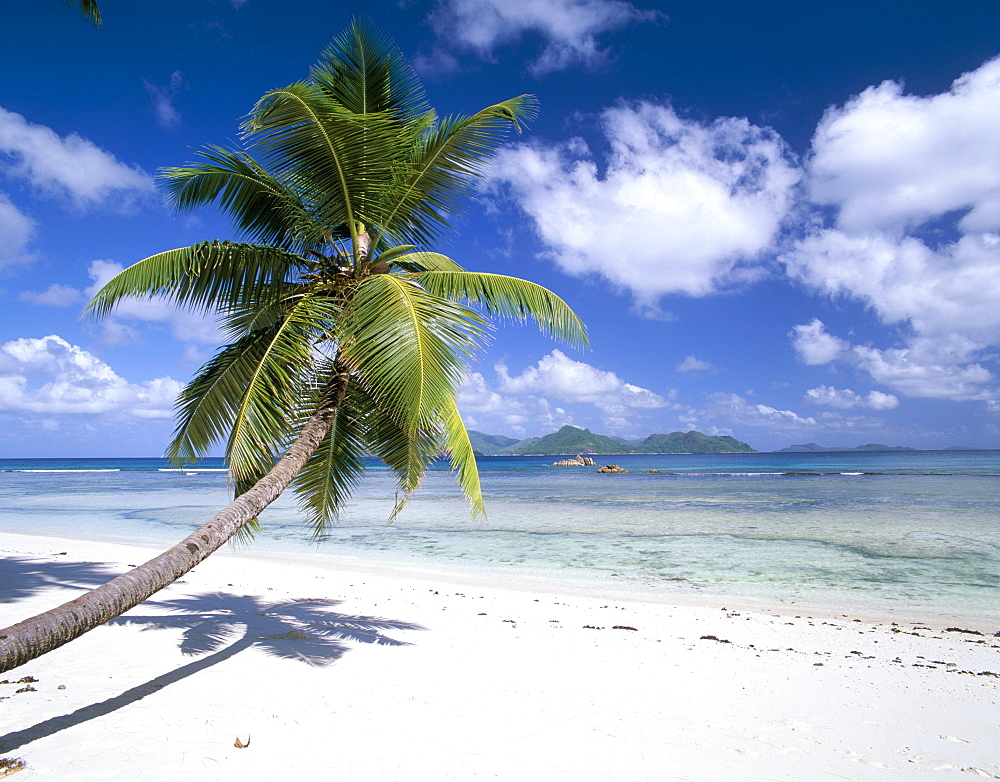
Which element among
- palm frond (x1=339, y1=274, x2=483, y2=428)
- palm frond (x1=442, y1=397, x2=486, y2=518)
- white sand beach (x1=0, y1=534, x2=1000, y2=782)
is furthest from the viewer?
palm frond (x1=442, y1=397, x2=486, y2=518)

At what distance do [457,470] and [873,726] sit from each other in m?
4.05

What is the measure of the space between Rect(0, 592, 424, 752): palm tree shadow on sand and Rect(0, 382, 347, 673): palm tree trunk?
1463 millimetres

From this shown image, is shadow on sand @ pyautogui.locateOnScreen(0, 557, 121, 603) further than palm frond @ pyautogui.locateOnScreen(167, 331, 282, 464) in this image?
Yes

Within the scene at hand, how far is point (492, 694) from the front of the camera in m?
Answer: 5.05

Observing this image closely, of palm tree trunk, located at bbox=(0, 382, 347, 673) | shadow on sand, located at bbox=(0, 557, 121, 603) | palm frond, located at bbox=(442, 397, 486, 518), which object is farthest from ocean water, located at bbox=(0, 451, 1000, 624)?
shadow on sand, located at bbox=(0, 557, 121, 603)

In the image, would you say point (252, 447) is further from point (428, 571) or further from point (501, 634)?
point (428, 571)

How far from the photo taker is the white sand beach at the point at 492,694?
12.4ft

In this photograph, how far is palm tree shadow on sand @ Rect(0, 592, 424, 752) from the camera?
468 cm

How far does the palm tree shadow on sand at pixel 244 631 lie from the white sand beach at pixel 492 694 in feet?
0.13

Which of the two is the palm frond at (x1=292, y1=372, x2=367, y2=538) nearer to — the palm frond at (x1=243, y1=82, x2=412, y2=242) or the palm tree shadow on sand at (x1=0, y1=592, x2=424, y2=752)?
the palm tree shadow on sand at (x1=0, y1=592, x2=424, y2=752)

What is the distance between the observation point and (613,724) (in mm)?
4488

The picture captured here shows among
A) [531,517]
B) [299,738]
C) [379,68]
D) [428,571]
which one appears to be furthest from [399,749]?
[531,517]

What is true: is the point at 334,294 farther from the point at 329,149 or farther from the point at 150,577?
the point at 150,577

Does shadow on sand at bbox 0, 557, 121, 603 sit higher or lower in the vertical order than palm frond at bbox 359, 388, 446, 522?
lower
